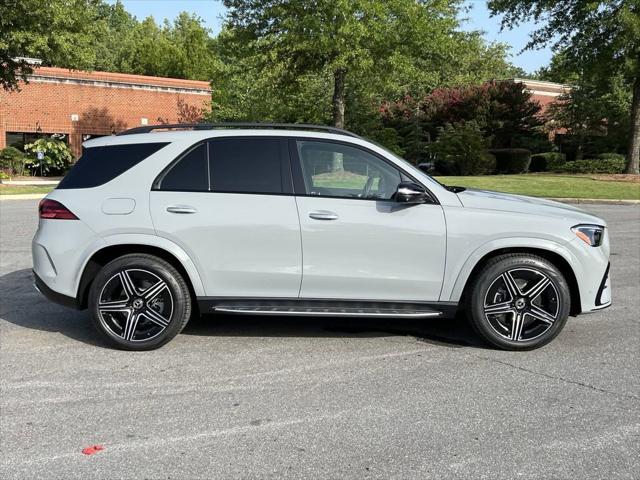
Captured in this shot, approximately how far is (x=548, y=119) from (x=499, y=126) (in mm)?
4461

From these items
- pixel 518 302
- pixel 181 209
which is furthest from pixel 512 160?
pixel 181 209

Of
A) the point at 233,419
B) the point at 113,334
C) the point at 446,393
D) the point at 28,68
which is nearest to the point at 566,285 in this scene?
the point at 446,393

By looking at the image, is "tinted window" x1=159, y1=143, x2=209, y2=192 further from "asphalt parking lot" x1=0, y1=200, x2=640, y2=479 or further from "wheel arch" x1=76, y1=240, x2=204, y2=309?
"asphalt parking lot" x1=0, y1=200, x2=640, y2=479

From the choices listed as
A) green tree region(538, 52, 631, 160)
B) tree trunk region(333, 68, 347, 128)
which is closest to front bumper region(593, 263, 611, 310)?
tree trunk region(333, 68, 347, 128)

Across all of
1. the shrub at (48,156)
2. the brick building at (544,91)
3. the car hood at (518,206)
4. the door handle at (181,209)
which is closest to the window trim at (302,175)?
the car hood at (518,206)

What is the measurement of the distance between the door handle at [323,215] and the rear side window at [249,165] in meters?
0.30

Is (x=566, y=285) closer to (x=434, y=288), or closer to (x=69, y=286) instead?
(x=434, y=288)

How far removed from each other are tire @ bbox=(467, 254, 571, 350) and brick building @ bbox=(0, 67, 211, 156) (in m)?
34.6

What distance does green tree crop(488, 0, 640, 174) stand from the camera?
23297 millimetres

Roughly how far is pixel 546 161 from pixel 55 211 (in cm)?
3320

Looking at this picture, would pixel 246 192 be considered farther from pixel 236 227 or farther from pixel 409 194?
pixel 409 194

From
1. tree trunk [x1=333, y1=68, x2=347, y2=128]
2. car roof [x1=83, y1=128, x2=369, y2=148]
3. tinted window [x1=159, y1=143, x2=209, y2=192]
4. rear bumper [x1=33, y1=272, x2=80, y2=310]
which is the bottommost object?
rear bumper [x1=33, y1=272, x2=80, y2=310]

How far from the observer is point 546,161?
3428cm

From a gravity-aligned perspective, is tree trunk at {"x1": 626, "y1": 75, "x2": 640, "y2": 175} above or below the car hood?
above
